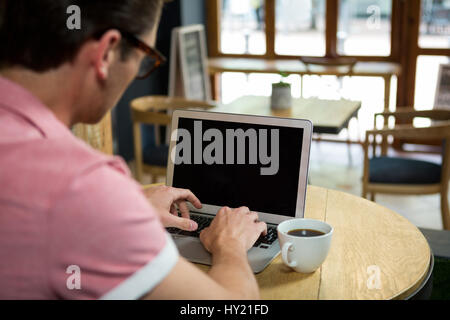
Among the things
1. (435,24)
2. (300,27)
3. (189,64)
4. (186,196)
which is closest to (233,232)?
(186,196)

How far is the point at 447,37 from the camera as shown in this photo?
15.3ft

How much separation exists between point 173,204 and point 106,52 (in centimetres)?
67

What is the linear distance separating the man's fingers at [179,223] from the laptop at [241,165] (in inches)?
1.1

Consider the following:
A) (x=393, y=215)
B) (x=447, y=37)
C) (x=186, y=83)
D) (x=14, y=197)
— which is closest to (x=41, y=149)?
(x=14, y=197)

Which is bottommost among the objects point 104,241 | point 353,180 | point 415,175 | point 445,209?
point 353,180

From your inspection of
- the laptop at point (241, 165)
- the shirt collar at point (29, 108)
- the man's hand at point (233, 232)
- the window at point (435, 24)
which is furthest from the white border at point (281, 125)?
the window at point (435, 24)

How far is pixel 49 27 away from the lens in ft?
2.51

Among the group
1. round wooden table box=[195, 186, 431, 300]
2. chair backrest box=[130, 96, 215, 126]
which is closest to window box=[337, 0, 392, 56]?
chair backrest box=[130, 96, 215, 126]

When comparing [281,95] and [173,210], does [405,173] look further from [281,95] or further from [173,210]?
[173,210]

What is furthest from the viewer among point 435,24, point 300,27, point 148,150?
point 300,27

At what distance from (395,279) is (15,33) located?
0.84 meters

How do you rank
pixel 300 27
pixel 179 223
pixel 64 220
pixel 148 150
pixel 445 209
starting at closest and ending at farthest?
pixel 64 220, pixel 179 223, pixel 445 209, pixel 148 150, pixel 300 27

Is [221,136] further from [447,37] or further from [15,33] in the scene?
[447,37]
